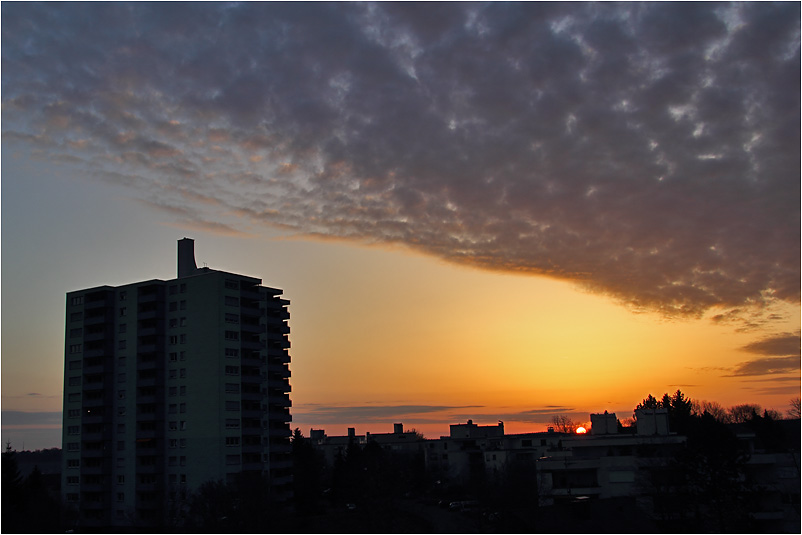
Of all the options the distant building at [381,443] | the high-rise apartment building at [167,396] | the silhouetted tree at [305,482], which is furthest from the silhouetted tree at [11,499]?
the distant building at [381,443]

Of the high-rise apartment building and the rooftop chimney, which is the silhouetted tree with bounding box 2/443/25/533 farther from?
the rooftop chimney

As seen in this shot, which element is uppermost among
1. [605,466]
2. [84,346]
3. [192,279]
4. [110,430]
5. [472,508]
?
[192,279]

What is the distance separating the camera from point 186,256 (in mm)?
89062

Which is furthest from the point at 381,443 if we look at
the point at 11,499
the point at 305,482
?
the point at 11,499

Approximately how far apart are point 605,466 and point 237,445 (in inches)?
1549

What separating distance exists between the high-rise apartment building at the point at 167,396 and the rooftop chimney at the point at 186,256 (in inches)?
7.9

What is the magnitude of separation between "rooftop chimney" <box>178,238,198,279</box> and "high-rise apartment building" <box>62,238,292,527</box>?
7.9 inches

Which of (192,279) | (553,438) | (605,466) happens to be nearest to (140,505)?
(192,279)

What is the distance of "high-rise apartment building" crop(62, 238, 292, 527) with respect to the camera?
3088 inches

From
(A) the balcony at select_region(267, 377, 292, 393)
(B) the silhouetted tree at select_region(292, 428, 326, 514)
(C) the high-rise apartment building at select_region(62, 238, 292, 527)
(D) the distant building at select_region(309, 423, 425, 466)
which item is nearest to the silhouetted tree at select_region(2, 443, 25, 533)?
(C) the high-rise apartment building at select_region(62, 238, 292, 527)

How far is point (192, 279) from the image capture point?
274ft

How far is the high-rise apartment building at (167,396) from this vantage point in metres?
78.4

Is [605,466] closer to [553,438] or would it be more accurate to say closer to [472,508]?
[472,508]

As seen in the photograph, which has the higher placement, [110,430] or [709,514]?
[110,430]
